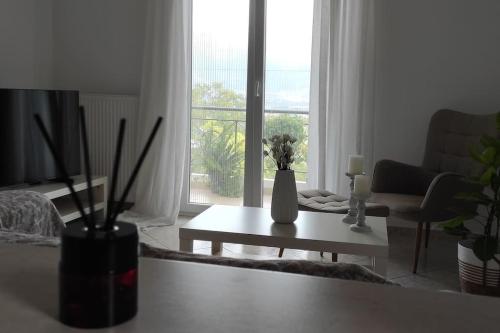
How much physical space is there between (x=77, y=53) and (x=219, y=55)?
1308 millimetres

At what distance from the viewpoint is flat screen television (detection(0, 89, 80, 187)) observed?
404 cm

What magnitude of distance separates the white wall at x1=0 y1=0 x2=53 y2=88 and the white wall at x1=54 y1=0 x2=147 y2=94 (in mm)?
113

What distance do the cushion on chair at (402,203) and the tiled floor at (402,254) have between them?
1.21ft

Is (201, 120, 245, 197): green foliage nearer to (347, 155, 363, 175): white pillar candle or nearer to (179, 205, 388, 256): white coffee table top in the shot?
(179, 205, 388, 256): white coffee table top

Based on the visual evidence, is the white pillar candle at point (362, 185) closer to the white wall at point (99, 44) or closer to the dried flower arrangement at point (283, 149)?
the dried flower arrangement at point (283, 149)

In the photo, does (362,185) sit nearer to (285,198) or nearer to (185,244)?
(285,198)

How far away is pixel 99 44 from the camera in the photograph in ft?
16.5

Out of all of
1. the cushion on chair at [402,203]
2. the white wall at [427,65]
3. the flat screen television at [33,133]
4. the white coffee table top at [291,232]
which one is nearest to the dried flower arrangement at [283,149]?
the white coffee table top at [291,232]

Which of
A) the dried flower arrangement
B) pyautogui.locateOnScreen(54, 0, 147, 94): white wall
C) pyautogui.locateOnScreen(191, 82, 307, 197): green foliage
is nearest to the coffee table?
the dried flower arrangement

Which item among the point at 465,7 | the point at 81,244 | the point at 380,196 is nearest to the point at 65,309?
the point at 81,244

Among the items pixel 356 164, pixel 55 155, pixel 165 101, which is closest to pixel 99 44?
pixel 165 101

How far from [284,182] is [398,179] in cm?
130

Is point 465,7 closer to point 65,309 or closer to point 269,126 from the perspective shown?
point 269,126

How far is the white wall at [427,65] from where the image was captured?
419 centimetres
